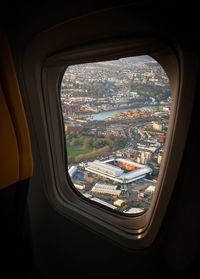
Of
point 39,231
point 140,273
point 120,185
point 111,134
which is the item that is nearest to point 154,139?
point 111,134

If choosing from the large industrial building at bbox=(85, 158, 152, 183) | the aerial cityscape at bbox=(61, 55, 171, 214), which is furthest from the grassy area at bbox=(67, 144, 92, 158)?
the large industrial building at bbox=(85, 158, 152, 183)

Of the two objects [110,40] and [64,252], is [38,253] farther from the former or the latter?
[110,40]

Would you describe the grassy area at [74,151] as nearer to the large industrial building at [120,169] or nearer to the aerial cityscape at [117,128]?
the aerial cityscape at [117,128]

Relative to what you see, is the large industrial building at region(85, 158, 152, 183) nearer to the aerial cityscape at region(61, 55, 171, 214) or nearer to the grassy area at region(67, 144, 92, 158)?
the aerial cityscape at region(61, 55, 171, 214)

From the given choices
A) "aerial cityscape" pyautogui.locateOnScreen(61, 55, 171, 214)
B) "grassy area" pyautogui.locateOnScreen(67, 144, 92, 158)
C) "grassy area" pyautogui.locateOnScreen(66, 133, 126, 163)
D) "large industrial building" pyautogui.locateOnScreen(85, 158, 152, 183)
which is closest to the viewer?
"aerial cityscape" pyautogui.locateOnScreen(61, 55, 171, 214)

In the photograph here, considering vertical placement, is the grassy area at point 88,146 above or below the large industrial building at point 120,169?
above

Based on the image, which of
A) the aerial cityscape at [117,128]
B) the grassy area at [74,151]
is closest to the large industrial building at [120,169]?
the aerial cityscape at [117,128]

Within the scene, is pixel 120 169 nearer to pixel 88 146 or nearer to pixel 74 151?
pixel 88 146
